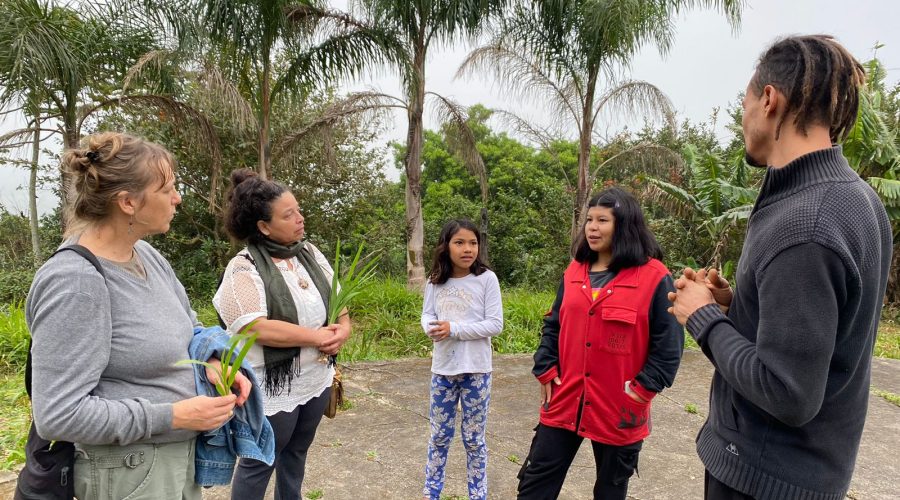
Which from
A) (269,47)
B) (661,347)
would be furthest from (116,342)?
(269,47)

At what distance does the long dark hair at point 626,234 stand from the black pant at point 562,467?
810 millimetres

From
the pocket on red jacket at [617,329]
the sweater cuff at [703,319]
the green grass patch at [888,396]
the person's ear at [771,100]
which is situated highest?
the person's ear at [771,100]

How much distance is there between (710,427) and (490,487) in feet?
6.79

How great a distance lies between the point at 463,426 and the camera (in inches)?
124

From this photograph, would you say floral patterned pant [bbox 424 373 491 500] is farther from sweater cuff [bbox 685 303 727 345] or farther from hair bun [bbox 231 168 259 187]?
sweater cuff [bbox 685 303 727 345]

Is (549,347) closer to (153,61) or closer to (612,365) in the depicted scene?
(612,365)

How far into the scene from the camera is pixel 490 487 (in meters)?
3.46

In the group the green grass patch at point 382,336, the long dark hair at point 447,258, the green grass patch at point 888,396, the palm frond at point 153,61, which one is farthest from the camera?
the palm frond at point 153,61

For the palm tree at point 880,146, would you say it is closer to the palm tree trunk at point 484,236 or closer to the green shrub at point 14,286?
the palm tree trunk at point 484,236

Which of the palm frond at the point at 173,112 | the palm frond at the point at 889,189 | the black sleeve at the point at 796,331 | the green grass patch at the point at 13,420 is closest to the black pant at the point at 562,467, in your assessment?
the black sleeve at the point at 796,331

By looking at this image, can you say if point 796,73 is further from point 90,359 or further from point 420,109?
point 420,109

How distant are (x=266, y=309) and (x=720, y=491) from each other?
72.1 inches

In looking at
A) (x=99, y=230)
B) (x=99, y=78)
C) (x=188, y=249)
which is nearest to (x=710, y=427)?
(x=99, y=230)

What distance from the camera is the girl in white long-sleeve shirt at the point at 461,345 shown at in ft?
10.1
